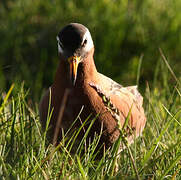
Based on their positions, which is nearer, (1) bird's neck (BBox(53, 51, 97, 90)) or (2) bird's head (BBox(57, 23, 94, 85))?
(2) bird's head (BBox(57, 23, 94, 85))

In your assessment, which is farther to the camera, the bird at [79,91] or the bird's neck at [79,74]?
the bird's neck at [79,74]

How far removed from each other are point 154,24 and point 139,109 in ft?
8.30

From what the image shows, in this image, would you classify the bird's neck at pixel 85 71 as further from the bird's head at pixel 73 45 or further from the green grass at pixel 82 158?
the green grass at pixel 82 158

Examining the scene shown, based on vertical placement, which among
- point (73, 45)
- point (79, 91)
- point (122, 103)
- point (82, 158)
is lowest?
point (82, 158)

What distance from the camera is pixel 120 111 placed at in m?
2.89

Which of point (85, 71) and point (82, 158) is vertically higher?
point (85, 71)

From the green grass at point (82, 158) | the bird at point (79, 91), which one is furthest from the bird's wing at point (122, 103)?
the green grass at point (82, 158)

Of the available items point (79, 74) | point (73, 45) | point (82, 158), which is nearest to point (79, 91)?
point (79, 74)

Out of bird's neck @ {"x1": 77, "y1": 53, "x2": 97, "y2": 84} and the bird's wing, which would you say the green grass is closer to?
the bird's wing

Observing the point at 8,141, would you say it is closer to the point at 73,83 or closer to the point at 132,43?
the point at 73,83

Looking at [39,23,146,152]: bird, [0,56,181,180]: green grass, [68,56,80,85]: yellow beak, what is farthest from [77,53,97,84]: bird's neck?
[0,56,181,180]: green grass

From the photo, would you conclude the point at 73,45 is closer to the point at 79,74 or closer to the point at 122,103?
the point at 79,74

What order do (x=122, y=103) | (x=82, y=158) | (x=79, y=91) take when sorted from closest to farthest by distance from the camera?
1. (x=82, y=158)
2. (x=79, y=91)
3. (x=122, y=103)

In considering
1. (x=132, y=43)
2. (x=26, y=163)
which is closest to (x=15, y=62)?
(x=132, y=43)
